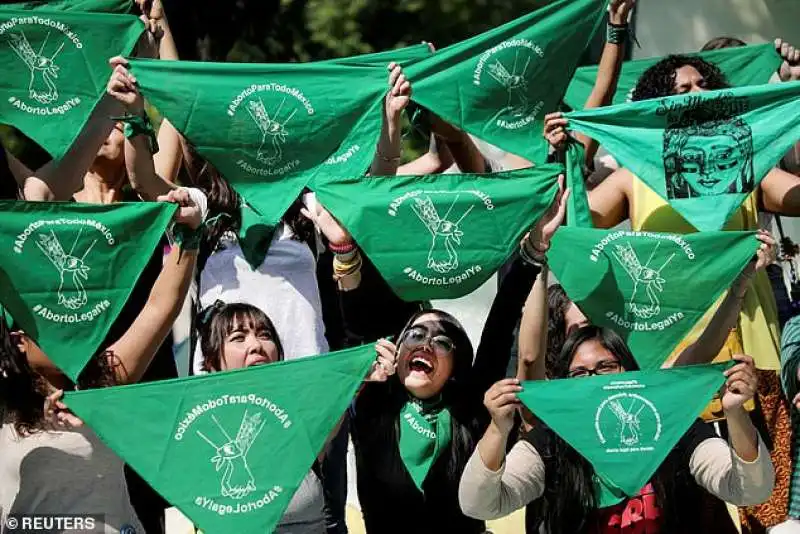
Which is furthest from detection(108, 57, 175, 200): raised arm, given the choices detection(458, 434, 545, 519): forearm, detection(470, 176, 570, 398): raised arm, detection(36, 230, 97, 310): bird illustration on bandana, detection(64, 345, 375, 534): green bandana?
detection(458, 434, 545, 519): forearm

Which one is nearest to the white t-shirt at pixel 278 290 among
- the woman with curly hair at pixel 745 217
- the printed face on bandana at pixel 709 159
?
the woman with curly hair at pixel 745 217

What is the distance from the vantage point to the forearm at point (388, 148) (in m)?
7.79

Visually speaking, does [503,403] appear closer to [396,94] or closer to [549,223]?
[549,223]

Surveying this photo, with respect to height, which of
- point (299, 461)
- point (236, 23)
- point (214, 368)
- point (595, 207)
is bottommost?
point (299, 461)

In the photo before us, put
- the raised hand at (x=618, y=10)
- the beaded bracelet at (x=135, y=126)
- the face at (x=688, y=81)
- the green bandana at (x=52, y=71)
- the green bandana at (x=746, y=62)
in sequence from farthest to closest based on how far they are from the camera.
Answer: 1. the green bandana at (x=746, y=62)
2. the face at (x=688, y=81)
3. the raised hand at (x=618, y=10)
4. the green bandana at (x=52, y=71)
5. the beaded bracelet at (x=135, y=126)

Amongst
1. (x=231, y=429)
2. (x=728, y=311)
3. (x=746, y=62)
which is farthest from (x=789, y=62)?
(x=231, y=429)

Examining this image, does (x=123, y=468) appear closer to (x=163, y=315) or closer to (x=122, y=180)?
(x=163, y=315)

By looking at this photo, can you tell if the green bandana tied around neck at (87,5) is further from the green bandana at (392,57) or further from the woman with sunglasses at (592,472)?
the woman with sunglasses at (592,472)

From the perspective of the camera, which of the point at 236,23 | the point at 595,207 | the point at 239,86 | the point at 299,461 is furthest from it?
the point at 236,23

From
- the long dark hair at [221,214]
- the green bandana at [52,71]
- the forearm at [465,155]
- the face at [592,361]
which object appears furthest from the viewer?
the forearm at [465,155]

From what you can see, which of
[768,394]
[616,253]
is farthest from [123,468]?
[768,394]

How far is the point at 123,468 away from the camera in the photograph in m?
7.45

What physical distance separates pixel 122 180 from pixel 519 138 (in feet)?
5.61

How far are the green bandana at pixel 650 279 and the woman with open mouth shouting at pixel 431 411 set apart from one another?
0.20 meters
